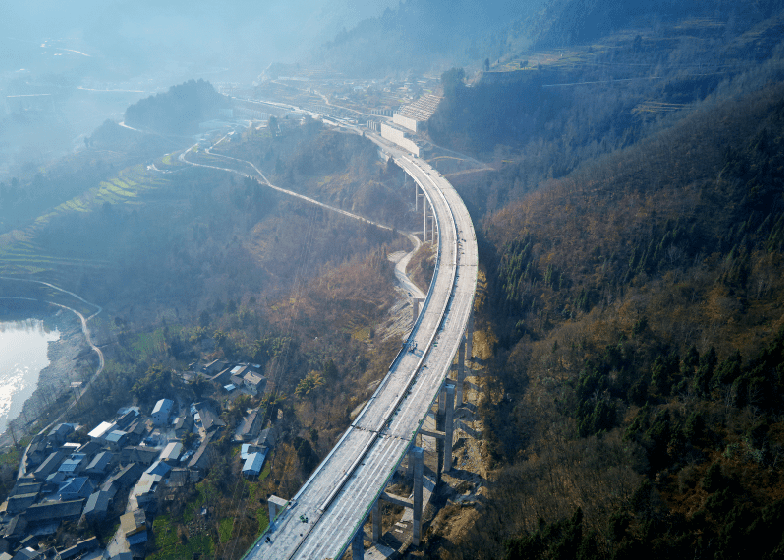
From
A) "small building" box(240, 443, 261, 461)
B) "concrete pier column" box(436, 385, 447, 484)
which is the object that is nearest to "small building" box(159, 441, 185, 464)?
"small building" box(240, 443, 261, 461)

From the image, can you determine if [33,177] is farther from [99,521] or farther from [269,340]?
[99,521]

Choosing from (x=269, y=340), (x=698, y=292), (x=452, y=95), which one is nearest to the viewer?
(x=698, y=292)

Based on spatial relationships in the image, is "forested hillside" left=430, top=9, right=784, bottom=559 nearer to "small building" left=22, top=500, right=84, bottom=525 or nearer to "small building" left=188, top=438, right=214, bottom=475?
"small building" left=188, top=438, right=214, bottom=475

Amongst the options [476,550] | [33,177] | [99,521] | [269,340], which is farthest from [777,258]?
[33,177]

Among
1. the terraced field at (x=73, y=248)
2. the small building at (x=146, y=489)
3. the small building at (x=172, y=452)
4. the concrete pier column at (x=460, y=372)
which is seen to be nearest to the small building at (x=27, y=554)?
the small building at (x=146, y=489)

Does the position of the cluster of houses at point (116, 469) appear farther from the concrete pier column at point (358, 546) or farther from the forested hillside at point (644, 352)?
the forested hillside at point (644, 352)
